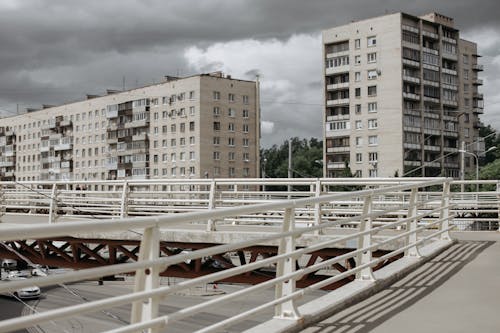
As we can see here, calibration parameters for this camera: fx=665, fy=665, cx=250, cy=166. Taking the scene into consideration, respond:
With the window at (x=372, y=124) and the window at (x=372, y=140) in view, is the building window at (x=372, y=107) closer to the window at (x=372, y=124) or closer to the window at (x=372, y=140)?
the window at (x=372, y=124)

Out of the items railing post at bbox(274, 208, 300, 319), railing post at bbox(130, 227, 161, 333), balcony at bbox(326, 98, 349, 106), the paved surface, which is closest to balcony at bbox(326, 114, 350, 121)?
balcony at bbox(326, 98, 349, 106)

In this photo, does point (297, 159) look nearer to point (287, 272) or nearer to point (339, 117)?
point (339, 117)

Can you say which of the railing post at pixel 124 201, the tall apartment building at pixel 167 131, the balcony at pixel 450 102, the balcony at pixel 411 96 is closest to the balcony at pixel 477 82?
the balcony at pixel 450 102

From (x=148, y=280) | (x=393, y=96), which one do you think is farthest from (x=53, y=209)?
(x=393, y=96)

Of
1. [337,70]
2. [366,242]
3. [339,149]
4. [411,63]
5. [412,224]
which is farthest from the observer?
[339,149]

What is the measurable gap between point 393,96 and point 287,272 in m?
76.1

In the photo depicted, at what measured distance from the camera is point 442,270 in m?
8.48

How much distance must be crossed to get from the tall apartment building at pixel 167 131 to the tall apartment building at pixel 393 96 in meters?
11.4

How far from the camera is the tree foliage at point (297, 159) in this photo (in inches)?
5581

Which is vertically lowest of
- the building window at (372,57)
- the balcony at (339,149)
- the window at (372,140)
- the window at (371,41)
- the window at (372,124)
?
the balcony at (339,149)

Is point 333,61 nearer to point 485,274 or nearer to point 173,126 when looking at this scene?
point 173,126

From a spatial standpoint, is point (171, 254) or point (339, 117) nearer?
point (171, 254)

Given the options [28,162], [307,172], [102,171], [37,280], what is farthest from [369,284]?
[307,172]

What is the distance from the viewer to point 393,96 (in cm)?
7919
